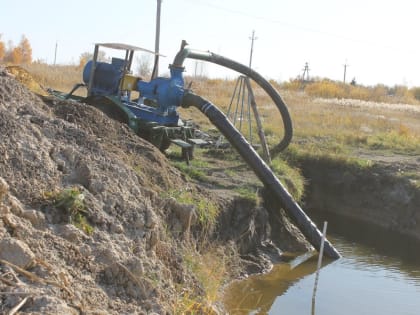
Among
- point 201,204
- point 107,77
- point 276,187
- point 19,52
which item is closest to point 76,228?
point 201,204

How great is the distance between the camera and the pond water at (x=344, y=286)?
9758mm

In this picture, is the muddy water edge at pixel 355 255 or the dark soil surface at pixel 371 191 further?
the dark soil surface at pixel 371 191

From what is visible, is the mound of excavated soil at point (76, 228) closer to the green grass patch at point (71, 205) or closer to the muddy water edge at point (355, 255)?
the green grass patch at point (71, 205)

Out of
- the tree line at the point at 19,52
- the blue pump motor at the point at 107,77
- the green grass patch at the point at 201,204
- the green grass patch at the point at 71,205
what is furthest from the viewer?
the tree line at the point at 19,52

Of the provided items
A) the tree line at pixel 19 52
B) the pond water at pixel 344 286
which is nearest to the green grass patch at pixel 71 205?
the pond water at pixel 344 286

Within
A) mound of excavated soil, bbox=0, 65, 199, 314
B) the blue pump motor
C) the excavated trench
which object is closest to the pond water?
the excavated trench

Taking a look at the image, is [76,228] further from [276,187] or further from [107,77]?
[107,77]

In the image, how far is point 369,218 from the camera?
16156 mm

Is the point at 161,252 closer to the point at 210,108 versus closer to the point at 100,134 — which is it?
the point at 100,134

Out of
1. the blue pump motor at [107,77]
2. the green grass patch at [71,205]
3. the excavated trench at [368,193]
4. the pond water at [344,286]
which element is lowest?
the pond water at [344,286]

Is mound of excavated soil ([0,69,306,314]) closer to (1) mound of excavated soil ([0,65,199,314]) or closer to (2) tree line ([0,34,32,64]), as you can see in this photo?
(1) mound of excavated soil ([0,65,199,314])

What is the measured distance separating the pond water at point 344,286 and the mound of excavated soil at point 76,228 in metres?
1.88

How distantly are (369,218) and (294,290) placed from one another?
613cm

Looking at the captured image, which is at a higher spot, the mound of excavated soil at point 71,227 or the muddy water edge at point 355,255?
the mound of excavated soil at point 71,227
